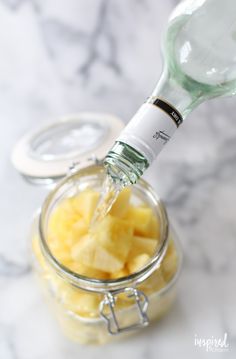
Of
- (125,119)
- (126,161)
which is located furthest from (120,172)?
(125,119)

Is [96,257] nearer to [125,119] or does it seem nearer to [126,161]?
[126,161]

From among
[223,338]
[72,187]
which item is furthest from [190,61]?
[223,338]

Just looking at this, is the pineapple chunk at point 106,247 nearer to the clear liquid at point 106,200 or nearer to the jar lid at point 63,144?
the clear liquid at point 106,200

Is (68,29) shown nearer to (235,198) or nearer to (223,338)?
(235,198)

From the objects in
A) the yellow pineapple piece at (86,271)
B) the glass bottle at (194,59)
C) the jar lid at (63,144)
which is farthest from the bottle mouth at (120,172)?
the jar lid at (63,144)

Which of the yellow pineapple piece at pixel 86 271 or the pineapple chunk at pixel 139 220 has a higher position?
the pineapple chunk at pixel 139 220

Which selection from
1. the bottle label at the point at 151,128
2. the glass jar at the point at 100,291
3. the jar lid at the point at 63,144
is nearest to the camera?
the bottle label at the point at 151,128

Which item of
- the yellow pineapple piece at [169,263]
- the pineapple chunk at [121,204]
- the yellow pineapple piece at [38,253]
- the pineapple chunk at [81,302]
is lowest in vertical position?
the yellow pineapple piece at [38,253]

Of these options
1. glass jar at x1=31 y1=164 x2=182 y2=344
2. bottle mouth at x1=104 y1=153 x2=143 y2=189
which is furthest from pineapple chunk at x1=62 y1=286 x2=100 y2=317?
bottle mouth at x1=104 y1=153 x2=143 y2=189
